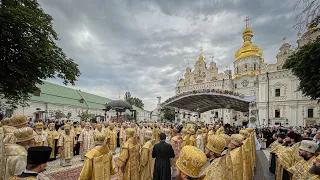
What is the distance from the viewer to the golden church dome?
4616cm

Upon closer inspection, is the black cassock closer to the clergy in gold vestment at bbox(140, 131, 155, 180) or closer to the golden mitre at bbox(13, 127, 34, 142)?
the clergy in gold vestment at bbox(140, 131, 155, 180)

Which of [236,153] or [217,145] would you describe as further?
[236,153]

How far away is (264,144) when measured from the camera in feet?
56.9

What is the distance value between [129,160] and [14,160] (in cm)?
296

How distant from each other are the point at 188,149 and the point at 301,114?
1590 inches

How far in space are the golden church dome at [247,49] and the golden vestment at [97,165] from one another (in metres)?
48.7

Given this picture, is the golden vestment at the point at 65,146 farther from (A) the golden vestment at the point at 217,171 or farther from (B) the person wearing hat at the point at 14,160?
(A) the golden vestment at the point at 217,171

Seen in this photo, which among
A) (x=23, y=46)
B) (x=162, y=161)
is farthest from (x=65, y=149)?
(x=162, y=161)

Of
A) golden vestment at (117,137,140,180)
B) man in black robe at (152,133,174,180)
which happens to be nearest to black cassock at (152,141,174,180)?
man in black robe at (152,133,174,180)

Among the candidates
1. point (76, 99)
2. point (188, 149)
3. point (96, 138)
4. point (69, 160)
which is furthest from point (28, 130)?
point (76, 99)

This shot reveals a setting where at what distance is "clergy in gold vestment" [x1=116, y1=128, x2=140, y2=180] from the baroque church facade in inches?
875

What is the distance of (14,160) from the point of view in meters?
2.71

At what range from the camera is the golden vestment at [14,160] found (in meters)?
2.69

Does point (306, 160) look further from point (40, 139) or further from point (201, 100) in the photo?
point (201, 100)
